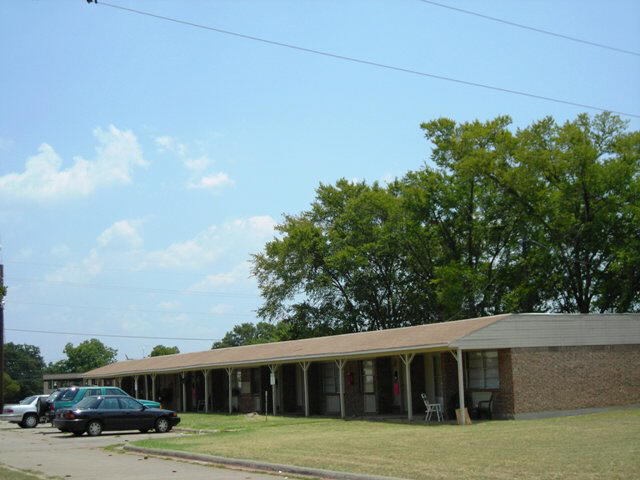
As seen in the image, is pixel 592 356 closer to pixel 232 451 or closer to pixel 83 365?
pixel 232 451

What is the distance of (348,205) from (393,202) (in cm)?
398

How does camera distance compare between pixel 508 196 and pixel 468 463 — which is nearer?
pixel 468 463

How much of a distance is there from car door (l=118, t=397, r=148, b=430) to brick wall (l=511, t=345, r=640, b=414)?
1231cm

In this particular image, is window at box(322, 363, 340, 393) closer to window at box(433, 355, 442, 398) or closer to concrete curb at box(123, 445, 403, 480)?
window at box(433, 355, 442, 398)

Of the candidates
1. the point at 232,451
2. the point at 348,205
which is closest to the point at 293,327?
the point at 348,205

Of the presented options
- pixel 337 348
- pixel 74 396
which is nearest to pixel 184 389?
pixel 74 396

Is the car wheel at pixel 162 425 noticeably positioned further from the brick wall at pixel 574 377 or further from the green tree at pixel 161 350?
the green tree at pixel 161 350

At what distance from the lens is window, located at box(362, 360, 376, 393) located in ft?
104

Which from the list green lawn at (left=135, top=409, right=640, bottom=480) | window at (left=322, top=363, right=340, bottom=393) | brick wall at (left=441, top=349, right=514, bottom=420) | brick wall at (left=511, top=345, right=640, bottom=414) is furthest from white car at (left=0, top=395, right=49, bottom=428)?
brick wall at (left=511, top=345, right=640, bottom=414)

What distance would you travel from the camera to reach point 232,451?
58.2 ft

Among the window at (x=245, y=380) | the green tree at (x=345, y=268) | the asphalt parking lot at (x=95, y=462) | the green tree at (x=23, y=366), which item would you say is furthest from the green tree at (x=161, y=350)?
the asphalt parking lot at (x=95, y=462)

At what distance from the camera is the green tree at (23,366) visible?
4938 inches

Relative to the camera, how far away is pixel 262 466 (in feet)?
48.6

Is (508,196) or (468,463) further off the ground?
(508,196)
